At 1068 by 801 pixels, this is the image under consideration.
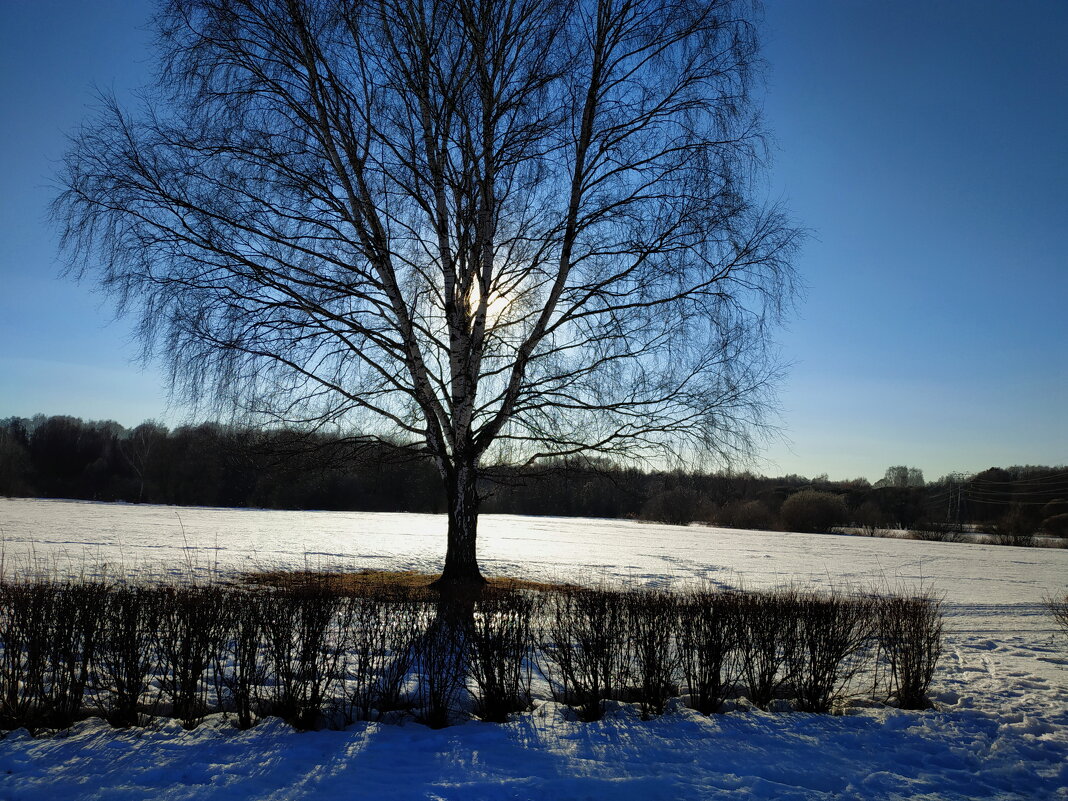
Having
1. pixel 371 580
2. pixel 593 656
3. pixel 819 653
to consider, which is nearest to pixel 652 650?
pixel 593 656

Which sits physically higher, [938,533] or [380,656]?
[380,656]

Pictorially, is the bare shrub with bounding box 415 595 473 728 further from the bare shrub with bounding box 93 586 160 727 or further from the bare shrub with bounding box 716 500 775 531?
the bare shrub with bounding box 716 500 775 531

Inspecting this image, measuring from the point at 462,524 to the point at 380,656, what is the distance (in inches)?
189

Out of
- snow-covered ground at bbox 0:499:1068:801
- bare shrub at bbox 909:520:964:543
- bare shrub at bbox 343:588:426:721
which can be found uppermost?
bare shrub at bbox 343:588:426:721

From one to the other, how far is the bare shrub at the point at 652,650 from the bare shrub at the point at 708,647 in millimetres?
138

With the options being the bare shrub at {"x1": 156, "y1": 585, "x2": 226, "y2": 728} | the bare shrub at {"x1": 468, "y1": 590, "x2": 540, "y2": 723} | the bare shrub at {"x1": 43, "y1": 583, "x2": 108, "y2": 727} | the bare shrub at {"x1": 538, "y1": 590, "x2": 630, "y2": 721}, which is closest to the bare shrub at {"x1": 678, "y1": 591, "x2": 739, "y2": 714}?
the bare shrub at {"x1": 538, "y1": 590, "x2": 630, "y2": 721}

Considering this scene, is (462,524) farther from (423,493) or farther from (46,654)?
(423,493)

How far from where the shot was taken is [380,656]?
5.91 m

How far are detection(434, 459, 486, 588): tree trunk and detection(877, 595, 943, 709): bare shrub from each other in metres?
6.06

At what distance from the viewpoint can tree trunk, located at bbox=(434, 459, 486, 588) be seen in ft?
34.8

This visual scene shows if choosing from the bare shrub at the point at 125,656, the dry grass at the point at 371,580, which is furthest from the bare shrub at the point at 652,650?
the dry grass at the point at 371,580

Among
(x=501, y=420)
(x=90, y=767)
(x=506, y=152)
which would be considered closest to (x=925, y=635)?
(x=501, y=420)

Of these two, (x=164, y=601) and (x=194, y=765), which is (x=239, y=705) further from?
(x=164, y=601)

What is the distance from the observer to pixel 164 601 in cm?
574
